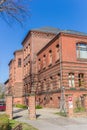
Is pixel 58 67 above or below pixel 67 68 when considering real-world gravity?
above

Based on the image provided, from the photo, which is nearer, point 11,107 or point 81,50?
point 11,107

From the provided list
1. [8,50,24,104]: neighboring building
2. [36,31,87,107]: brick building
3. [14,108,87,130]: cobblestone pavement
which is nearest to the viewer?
[14,108,87,130]: cobblestone pavement

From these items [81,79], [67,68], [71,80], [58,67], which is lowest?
[71,80]

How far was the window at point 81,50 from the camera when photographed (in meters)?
32.6

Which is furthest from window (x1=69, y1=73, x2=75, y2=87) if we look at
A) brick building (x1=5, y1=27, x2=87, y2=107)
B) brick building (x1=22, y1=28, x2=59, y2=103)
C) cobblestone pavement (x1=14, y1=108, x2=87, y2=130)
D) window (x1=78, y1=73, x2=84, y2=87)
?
brick building (x1=22, y1=28, x2=59, y2=103)

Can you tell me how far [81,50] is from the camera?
108ft

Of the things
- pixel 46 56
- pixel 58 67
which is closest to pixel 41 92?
pixel 46 56

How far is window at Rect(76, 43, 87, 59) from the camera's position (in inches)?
1285

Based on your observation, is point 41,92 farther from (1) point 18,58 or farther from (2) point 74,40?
(1) point 18,58

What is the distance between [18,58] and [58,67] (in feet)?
85.7

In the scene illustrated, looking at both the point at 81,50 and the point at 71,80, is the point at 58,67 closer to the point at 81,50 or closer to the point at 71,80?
the point at 71,80

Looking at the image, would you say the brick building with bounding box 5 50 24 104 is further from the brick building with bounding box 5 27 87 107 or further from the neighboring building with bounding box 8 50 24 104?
the brick building with bounding box 5 27 87 107

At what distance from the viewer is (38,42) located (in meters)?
43.2

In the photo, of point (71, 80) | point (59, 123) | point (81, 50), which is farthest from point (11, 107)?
point (81, 50)
